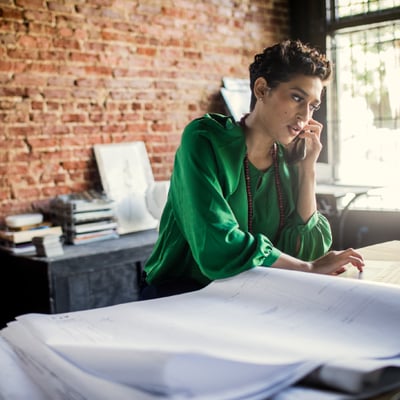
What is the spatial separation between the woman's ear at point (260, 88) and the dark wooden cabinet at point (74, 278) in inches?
71.0

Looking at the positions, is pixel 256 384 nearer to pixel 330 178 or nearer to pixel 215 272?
pixel 215 272

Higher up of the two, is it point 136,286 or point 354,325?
point 354,325

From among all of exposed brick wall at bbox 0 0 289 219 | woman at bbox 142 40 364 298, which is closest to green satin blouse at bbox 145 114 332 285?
woman at bbox 142 40 364 298

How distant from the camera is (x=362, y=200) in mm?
5145

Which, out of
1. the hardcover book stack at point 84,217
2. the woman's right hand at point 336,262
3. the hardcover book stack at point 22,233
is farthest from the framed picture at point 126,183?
the woman's right hand at point 336,262

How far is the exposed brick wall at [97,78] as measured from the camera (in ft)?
12.2

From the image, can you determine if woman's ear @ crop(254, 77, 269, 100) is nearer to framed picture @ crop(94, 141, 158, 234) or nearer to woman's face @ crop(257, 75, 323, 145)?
woman's face @ crop(257, 75, 323, 145)

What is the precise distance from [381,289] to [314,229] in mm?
788

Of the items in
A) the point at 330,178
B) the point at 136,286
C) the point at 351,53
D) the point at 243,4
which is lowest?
the point at 136,286

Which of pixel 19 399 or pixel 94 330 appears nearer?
pixel 19 399

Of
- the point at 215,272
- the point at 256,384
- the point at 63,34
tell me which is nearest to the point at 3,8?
the point at 63,34

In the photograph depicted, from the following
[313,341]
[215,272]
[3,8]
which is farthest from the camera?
[3,8]

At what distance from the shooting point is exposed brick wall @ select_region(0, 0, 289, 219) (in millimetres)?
3707

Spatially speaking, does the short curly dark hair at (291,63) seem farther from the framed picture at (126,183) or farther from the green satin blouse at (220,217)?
the framed picture at (126,183)
